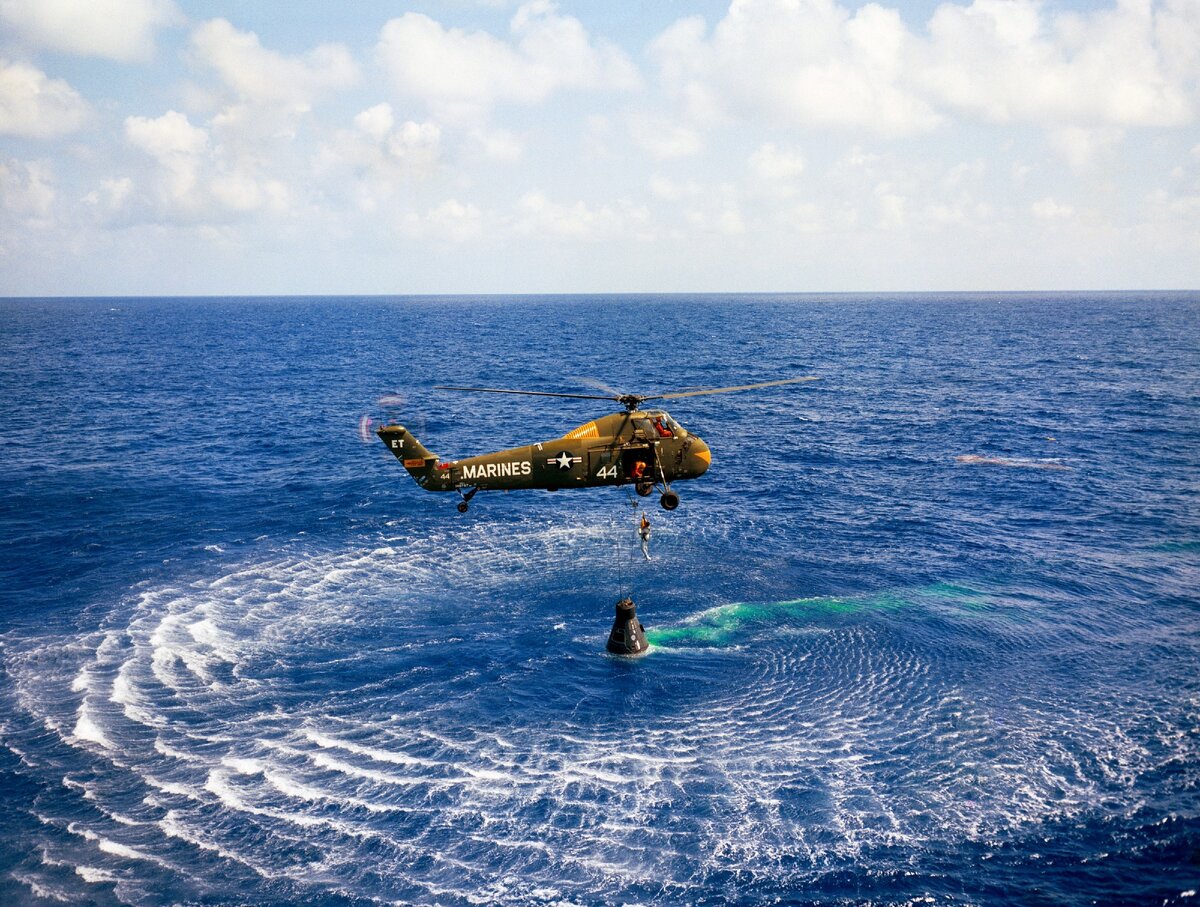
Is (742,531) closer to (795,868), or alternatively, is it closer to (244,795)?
(795,868)

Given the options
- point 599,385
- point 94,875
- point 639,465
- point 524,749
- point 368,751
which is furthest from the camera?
point 599,385

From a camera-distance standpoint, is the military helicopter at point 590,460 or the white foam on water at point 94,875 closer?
the white foam on water at point 94,875

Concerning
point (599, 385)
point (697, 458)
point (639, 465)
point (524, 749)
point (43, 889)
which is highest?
point (599, 385)

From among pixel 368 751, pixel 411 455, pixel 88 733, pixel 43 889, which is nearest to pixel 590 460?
pixel 411 455

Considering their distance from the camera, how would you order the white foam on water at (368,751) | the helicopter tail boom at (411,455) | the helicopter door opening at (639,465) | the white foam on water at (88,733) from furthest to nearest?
1. the helicopter tail boom at (411,455)
2. the helicopter door opening at (639,465)
3. the white foam on water at (88,733)
4. the white foam on water at (368,751)

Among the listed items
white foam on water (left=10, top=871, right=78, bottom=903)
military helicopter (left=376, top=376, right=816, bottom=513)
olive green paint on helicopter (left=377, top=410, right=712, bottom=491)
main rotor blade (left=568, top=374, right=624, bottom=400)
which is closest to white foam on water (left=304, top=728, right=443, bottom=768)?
white foam on water (left=10, top=871, right=78, bottom=903)

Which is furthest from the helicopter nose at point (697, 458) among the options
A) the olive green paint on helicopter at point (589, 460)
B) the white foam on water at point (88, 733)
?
the white foam on water at point (88, 733)

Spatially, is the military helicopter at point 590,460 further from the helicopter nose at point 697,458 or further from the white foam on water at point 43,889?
the white foam on water at point 43,889

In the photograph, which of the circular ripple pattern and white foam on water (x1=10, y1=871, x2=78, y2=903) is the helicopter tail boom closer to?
the circular ripple pattern

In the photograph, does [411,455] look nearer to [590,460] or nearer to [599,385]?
[590,460]
